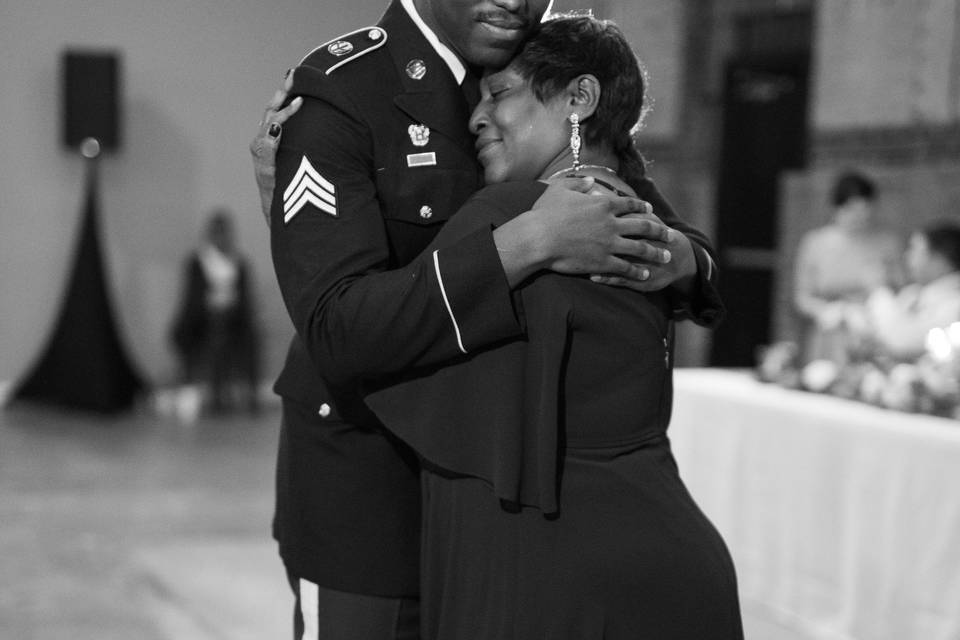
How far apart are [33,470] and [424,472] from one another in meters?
5.39

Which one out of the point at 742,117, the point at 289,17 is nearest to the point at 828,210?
the point at 742,117

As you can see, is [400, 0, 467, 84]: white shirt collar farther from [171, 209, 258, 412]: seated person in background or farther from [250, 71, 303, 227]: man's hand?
[171, 209, 258, 412]: seated person in background

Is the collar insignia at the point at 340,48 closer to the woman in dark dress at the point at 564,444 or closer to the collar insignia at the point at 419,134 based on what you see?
the collar insignia at the point at 419,134

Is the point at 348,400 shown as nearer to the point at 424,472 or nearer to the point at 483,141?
the point at 424,472

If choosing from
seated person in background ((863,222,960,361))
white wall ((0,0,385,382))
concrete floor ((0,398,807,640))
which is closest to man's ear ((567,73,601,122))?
seated person in background ((863,222,960,361))

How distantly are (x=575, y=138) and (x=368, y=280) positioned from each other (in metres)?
0.32

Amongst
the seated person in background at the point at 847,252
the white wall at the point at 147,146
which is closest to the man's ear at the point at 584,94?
the seated person in background at the point at 847,252

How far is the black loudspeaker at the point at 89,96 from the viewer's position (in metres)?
8.82

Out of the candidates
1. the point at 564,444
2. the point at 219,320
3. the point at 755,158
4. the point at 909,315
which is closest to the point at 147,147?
the point at 219,320

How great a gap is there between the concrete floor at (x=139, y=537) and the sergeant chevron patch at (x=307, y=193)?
2.71 m

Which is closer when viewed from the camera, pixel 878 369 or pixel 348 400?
pixel 348 400

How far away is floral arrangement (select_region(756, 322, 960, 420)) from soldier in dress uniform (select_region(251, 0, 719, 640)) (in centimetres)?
192

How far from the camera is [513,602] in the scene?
57.2 inches

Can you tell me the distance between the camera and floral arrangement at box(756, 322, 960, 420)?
11.4 feet
